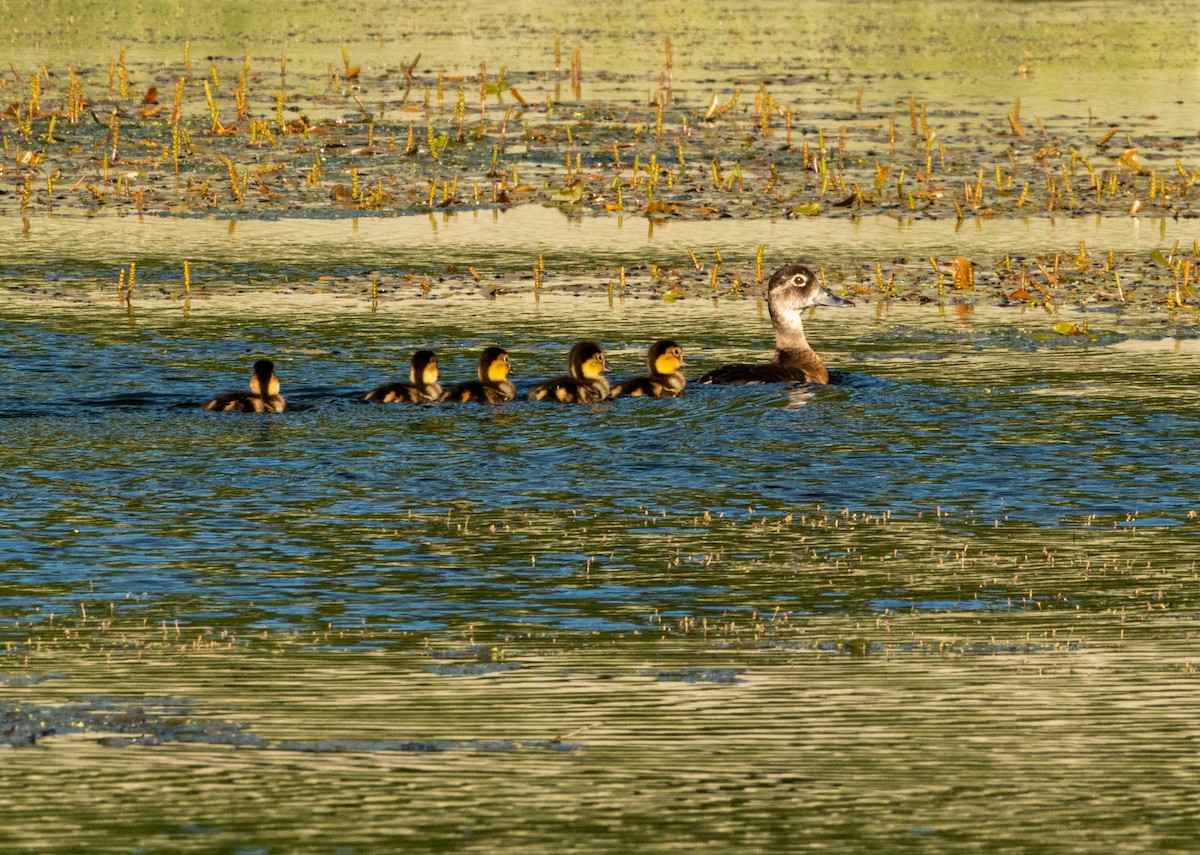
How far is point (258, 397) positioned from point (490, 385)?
1513mm

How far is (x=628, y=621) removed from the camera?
8.30 m

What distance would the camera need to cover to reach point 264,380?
12.7 m

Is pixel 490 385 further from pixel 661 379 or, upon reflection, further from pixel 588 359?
pixel 661 379

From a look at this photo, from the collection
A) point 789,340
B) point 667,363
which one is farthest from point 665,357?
point 789,340

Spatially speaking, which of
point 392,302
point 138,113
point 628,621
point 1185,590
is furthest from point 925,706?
point 138,113

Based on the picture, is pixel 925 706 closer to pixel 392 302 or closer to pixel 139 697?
pixel 139 697

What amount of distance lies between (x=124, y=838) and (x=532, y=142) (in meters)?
21.0

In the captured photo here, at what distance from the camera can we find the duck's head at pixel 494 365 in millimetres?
13422

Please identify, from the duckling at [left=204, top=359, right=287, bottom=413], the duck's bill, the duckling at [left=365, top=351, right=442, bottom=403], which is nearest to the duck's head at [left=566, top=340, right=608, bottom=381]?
the duckling at [left=365, top=351, right=442, bottom=403]

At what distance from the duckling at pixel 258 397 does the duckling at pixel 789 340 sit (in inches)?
112

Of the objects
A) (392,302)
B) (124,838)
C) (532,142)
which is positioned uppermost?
(532,142)

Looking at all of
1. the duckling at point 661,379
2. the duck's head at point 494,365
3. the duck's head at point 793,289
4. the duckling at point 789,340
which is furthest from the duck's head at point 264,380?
the duck's head at point 793,289

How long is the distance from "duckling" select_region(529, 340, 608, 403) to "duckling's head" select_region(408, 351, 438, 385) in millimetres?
643

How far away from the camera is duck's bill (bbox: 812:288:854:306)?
1532cm
